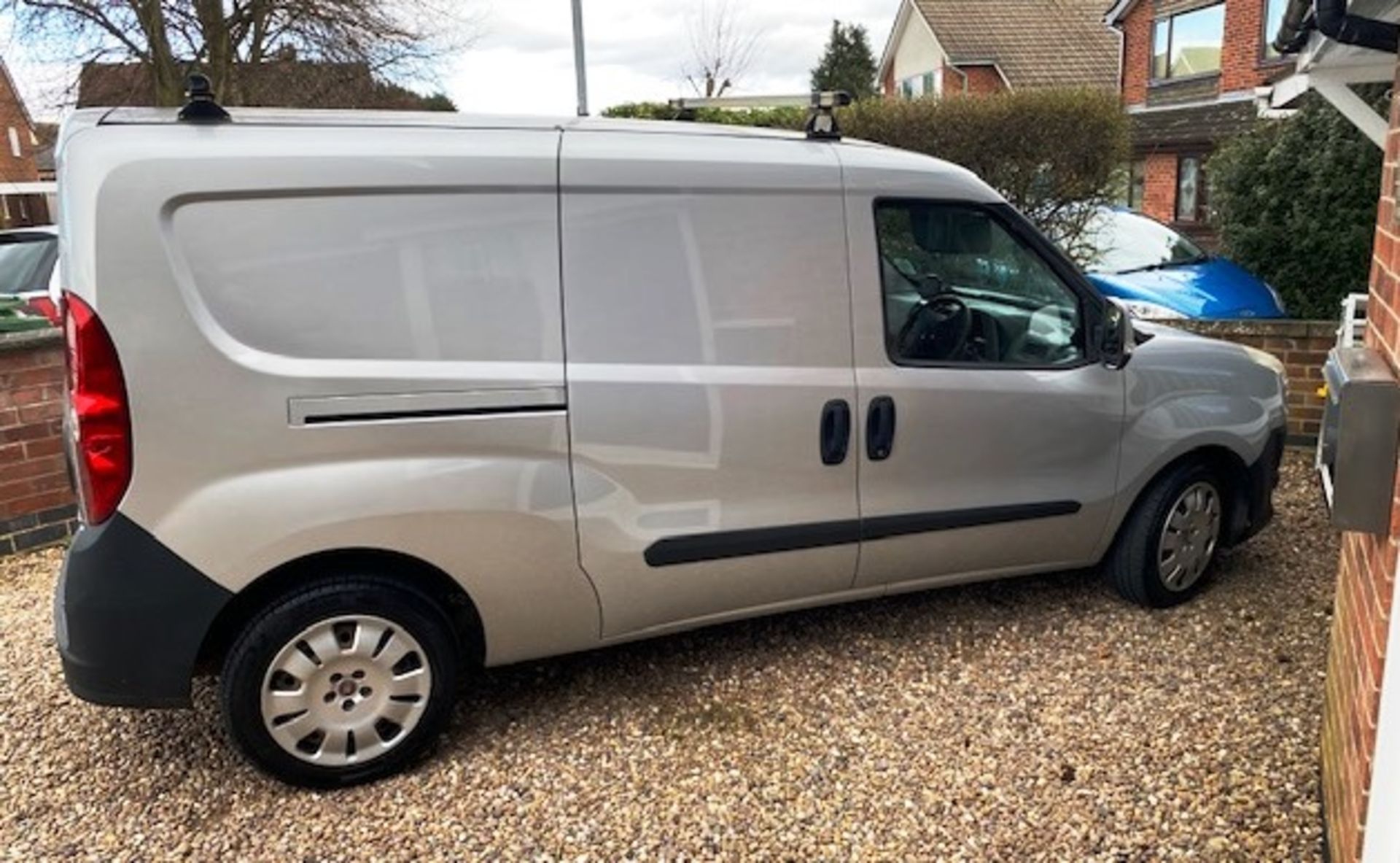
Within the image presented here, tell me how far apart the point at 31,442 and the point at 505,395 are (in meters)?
3.39

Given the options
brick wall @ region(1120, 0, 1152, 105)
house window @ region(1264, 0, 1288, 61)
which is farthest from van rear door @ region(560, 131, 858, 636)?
brick wall @ region(1120, 0, 1152, 105)

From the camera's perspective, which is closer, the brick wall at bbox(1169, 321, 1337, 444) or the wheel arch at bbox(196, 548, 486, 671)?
the wheel arch at bbox(196, 548, 486, 671)

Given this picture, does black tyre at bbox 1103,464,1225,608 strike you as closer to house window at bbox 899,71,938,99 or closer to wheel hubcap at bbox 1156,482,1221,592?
wheel hubcap at bbox 1156,482,1221,592

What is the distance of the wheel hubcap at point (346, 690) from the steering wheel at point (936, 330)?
1.89 meters

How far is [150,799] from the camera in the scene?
9.77ft

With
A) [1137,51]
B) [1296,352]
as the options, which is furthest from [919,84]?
A: [1296,352]

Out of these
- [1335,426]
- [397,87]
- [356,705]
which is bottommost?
[356,705]

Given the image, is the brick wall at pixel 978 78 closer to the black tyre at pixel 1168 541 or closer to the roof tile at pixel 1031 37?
the roof tile at pixel 1031 37

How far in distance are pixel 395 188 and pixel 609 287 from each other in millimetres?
663

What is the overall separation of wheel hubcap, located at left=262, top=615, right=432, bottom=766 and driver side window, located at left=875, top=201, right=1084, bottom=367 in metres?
1.86

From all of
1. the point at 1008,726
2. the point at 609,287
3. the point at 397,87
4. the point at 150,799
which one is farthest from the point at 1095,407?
the point at 397,87

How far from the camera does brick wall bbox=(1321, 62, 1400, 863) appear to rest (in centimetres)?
204

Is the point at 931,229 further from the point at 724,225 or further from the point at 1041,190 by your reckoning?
the point at 1041,190

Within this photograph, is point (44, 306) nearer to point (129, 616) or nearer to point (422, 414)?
point (129, 616)
